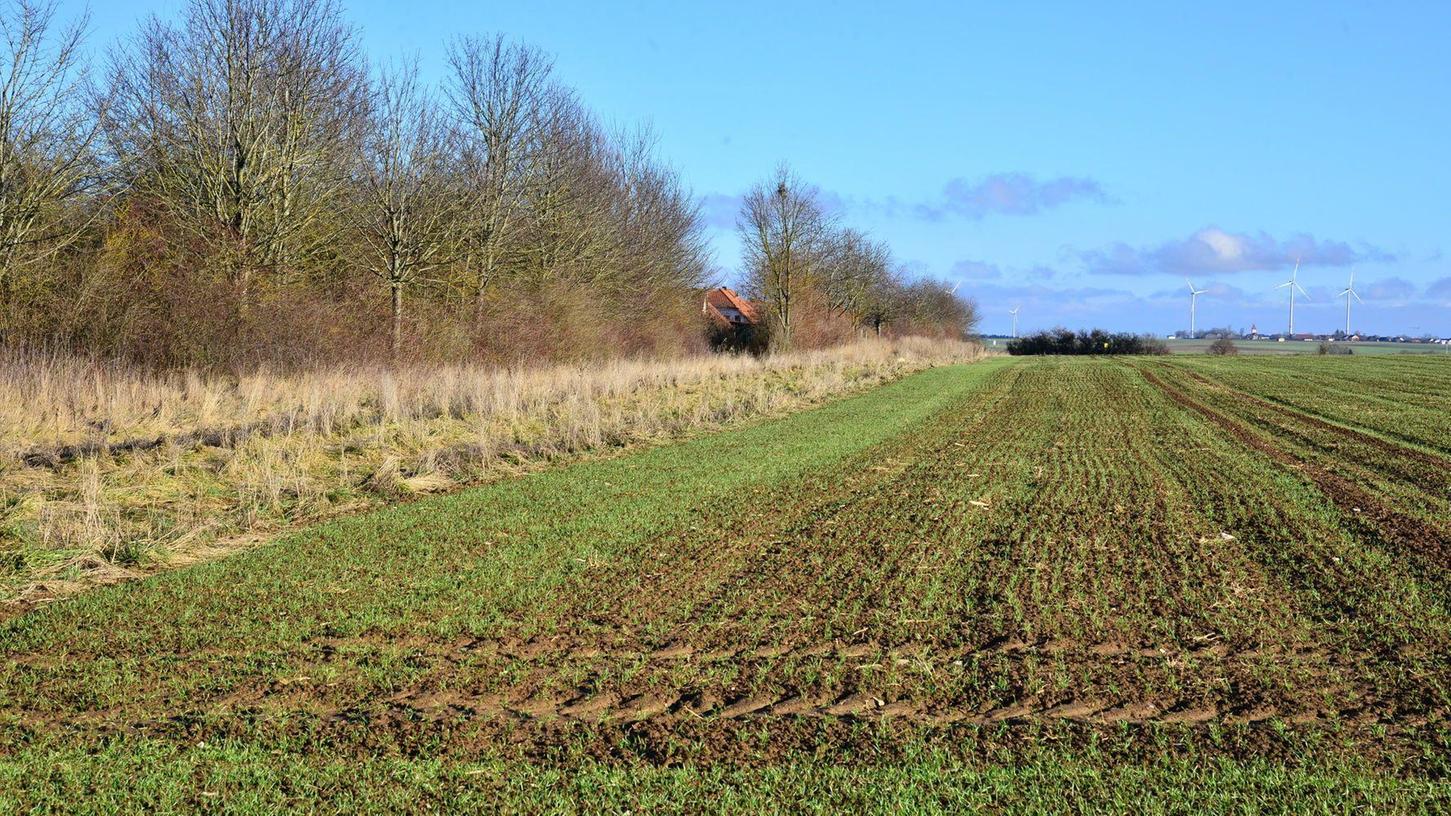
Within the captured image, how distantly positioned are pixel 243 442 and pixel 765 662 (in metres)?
8.99

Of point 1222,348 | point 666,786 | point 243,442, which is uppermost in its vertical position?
point 1222,348

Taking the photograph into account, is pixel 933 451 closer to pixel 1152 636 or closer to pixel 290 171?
pixel 1152 636

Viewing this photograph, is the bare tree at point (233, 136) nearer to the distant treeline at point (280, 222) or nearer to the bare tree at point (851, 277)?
the distant treeline at point (280, 222)

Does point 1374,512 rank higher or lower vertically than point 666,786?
higher

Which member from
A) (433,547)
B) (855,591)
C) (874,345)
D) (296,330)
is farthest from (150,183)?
(874,345)

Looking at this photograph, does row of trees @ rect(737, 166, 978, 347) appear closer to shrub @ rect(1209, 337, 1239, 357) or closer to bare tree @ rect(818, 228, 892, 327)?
bare tree @ rect(818, 228, 892, 327)

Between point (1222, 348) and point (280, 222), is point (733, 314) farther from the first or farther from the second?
point (280, 222)

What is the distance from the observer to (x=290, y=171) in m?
21.5

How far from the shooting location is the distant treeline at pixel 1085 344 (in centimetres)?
8394

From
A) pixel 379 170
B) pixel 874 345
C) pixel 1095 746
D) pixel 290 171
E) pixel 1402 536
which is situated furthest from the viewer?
pixel 874 345

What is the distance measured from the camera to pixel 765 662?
521cm

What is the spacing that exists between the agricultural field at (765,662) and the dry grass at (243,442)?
84 centimetres

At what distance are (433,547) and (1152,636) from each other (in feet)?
17.7

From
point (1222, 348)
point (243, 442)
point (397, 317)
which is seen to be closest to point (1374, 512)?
point (243, 442)
